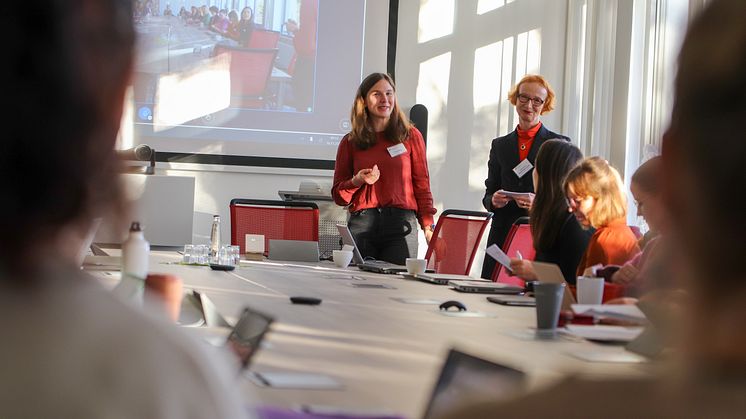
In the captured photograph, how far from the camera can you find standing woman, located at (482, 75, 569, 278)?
570 centimetres

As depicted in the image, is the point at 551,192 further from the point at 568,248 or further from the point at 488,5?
the point at 488,5

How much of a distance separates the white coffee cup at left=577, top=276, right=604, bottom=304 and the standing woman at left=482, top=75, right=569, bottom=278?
8.96 ft

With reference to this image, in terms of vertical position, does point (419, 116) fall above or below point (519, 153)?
above

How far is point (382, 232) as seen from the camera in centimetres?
519

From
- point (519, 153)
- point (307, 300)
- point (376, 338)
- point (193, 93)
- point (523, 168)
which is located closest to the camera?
point (376, 338)

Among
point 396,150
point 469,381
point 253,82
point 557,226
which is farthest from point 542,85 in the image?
point 469,381

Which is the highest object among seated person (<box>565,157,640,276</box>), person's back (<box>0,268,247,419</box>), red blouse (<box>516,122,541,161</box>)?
red blouse (<box>516,122,541,161</box>)

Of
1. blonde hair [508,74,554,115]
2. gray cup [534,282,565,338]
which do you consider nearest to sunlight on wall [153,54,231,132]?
blonde hair [508,74,554,115]

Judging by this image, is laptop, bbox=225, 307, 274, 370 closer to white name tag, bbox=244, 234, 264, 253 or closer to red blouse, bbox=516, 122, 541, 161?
white name tag, bbox=244, 234, 264, 253

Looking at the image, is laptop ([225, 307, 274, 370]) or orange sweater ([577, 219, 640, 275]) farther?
orange sweater ([577, 219, 640, 275])

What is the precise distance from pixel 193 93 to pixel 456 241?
10.2 feet

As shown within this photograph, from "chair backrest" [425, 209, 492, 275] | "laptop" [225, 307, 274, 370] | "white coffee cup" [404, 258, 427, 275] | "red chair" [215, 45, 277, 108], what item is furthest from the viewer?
"red chair" [215, 45, 277, 108]

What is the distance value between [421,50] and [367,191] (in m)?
2.94

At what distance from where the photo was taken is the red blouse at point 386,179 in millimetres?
5262
